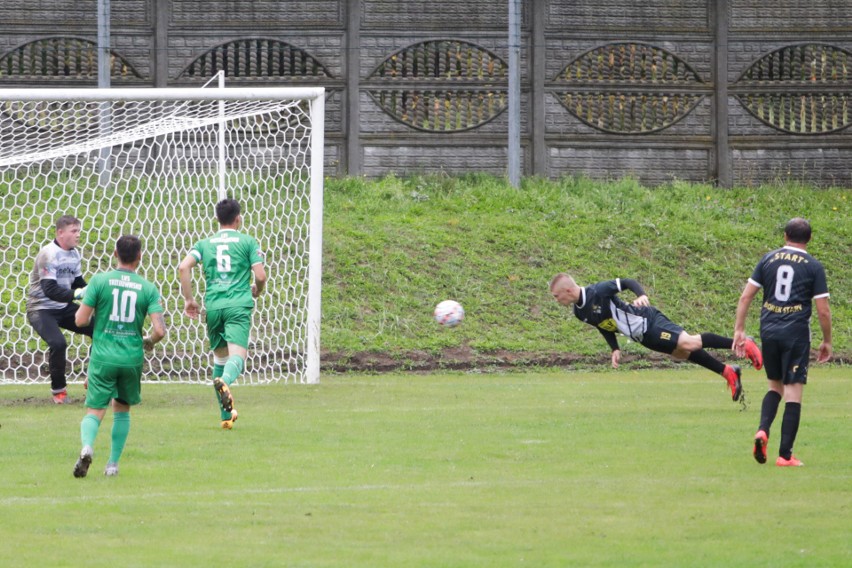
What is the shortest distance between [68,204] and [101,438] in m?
8.19

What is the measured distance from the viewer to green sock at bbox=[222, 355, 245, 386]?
11.4m

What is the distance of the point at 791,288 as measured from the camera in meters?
9.73

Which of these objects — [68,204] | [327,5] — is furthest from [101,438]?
[327,5]

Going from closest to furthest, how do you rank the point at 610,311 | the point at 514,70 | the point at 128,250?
the point at 128,250 < the point at 610,311 < the point at 514,70

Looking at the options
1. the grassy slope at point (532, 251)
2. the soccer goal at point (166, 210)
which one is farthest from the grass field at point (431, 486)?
the grassy slope at point (532, 251)

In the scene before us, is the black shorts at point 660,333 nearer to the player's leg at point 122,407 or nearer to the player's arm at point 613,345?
the player's arm at point 613,345

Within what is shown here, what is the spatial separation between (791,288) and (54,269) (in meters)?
7.52

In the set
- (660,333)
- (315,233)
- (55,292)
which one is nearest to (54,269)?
(55,292)

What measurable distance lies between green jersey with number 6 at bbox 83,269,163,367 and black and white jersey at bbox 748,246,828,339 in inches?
189

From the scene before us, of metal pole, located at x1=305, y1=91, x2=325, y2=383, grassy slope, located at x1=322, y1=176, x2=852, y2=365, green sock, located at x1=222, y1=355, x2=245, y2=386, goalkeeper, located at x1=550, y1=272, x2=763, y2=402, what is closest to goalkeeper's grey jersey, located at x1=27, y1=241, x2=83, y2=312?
green sock, located at x1=222, y1=355, x2=245, y2=386

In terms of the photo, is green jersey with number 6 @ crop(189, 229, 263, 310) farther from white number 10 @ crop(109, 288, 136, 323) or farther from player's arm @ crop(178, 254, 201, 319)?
white number 10 @ crop(109, 288, 136, 323)

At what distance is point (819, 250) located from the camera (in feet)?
69.0

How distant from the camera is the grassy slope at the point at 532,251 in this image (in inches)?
713

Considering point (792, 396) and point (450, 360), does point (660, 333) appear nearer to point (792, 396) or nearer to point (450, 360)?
point (792, 396)
